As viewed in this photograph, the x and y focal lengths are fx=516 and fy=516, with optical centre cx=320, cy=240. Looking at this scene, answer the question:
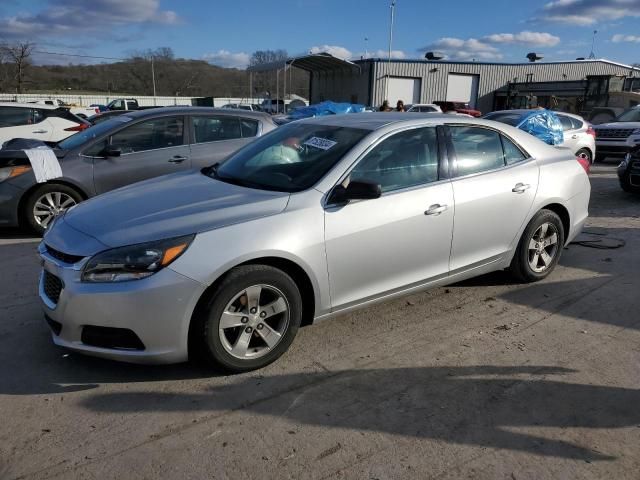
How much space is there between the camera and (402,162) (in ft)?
12.6

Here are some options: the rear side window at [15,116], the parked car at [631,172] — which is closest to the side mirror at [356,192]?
the parked car at [631,172]

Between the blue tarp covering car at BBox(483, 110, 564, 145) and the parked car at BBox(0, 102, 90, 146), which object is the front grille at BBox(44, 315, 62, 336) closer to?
the parked car at BBox(0, 102, 90, 146)

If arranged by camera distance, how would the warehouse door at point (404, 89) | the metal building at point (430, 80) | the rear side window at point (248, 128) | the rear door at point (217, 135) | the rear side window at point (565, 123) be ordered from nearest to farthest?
the rear door at point (217, 135)
the rear side window at point (248, 128)
the rear side window at point (565, 123)
the metal building at point (430, 80)
the warehouse door at point (404, 89)

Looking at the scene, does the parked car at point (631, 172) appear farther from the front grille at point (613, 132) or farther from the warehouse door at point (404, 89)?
the warehouse door at point (404, 89)

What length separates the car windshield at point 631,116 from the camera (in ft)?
50.0

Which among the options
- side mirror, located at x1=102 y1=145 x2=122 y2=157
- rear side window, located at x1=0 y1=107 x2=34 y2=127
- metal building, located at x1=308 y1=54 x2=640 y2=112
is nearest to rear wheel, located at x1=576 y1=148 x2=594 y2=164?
side mirror, located at x1=102 y1=145 x2=122 y2=157

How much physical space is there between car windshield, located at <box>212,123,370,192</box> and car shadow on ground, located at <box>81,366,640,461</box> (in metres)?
1.31

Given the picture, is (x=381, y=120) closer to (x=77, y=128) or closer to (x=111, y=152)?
(x=111, y=152)

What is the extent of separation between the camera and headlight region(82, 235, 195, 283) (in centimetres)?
286

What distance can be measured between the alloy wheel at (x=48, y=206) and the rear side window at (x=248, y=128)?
95.1 inches

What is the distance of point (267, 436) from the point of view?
266cm

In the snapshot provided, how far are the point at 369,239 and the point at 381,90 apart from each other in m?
37.4

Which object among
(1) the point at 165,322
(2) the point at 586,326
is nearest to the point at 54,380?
(1) the point at 165,322

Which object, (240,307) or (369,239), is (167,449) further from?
(369,239)
